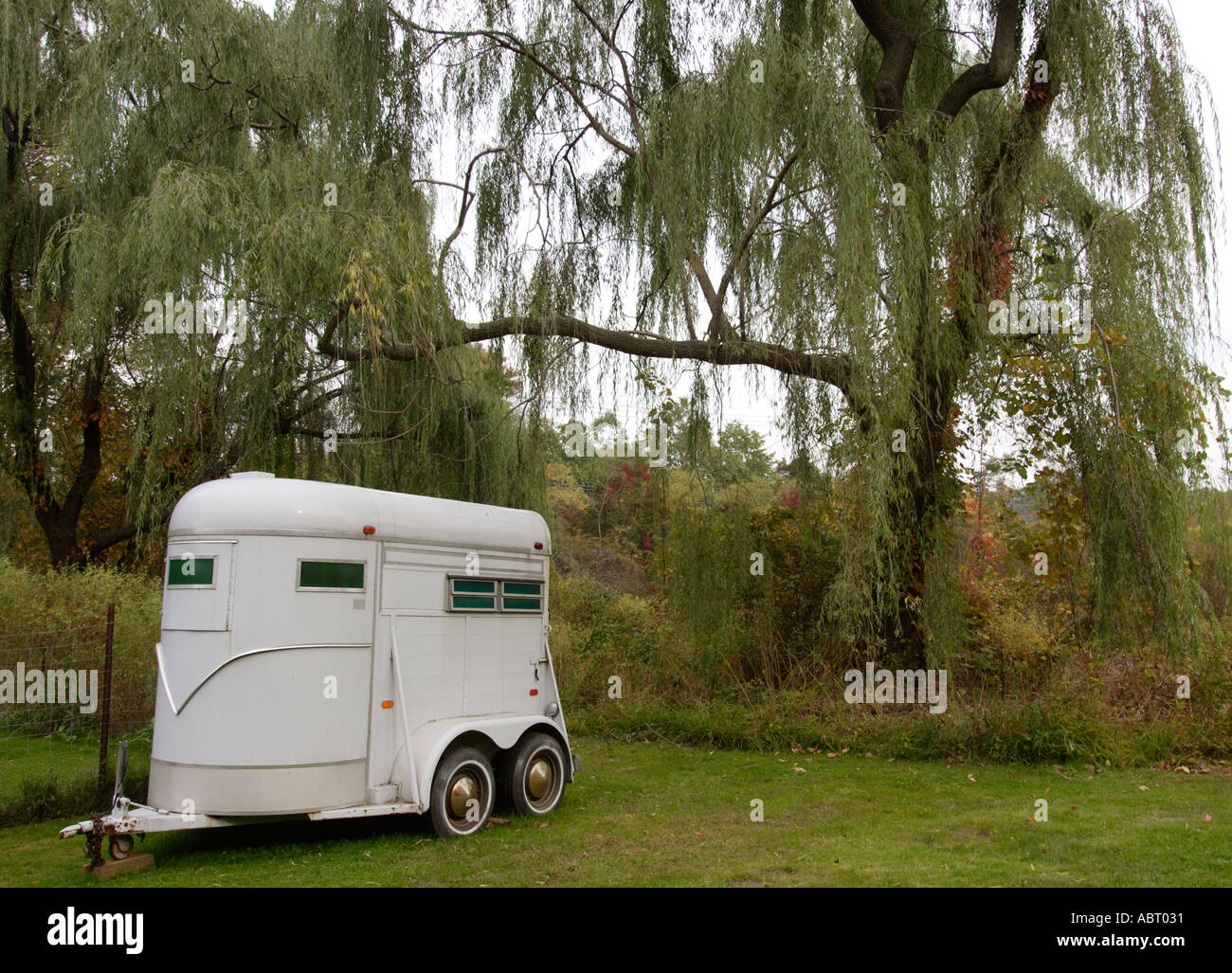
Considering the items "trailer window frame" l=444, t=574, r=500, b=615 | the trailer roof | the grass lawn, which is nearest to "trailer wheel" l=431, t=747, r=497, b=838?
"trailer window frame" l=444, t=574, r=500, b=615

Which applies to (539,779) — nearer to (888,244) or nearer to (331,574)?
(331,574)

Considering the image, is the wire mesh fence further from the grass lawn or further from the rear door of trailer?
the rear door of trailer

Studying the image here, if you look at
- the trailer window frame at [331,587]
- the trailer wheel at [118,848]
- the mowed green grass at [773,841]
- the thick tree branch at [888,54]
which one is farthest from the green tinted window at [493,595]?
the thick tree branch at [888,54]

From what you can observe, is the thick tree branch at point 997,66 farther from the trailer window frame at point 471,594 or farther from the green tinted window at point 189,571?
the green tinted window at point 189,571

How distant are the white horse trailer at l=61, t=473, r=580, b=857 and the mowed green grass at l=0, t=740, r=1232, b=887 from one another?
37cm

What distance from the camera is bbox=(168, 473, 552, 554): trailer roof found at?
254 inches

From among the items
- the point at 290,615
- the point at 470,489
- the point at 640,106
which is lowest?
the point at 290,615

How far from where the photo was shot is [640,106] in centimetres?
1056

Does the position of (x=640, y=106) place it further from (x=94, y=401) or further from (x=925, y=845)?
(x=94, y=401)

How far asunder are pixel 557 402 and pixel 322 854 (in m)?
5.00

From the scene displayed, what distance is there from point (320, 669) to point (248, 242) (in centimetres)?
429

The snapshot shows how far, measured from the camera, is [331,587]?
21.7ft
